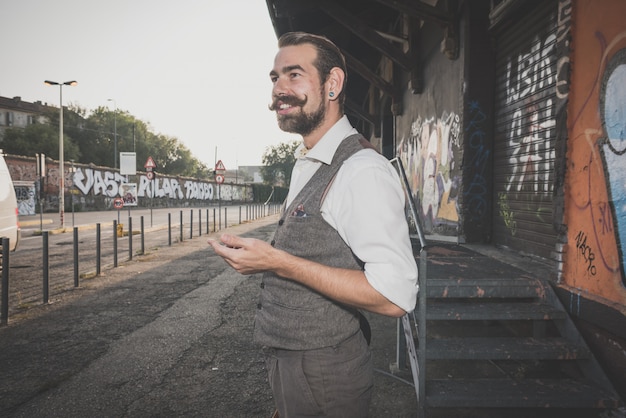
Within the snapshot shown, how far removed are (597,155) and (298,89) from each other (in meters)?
2.70

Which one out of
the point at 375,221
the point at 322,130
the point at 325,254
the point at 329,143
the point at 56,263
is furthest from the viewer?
the point at 56,263

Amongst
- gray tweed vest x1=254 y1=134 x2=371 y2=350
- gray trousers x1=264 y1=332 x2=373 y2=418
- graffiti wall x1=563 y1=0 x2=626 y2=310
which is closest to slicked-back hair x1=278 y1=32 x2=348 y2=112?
gray tweed vest x1=254 y1=134 x2=371 y2=350

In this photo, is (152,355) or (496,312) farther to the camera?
(152,355)

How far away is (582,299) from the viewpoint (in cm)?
289

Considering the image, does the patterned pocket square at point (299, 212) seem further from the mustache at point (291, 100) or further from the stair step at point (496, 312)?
the stair step at point (496, 312)

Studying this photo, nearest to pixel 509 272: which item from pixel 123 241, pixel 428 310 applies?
pixel 428 310

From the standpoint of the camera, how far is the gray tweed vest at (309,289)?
1253 millimetres

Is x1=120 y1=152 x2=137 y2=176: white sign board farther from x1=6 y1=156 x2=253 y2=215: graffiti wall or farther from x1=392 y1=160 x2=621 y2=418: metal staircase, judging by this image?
x1=392 y1=160 x2=621 y2=418: metal staircase

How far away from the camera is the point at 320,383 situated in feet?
4.19

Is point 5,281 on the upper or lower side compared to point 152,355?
upper

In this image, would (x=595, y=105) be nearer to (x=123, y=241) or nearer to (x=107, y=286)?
(x=107, y=286)

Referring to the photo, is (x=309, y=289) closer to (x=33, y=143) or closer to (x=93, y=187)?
(x=93, y=187)

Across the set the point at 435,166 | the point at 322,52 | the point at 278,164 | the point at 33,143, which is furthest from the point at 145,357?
the point at 278,164

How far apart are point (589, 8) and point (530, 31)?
5.02 feet
